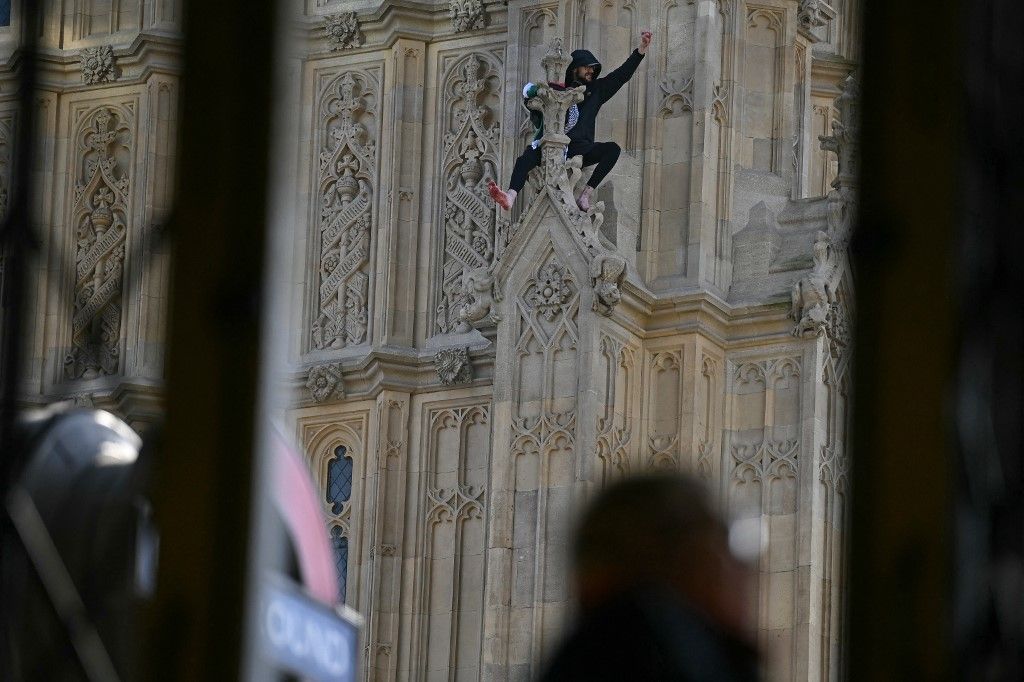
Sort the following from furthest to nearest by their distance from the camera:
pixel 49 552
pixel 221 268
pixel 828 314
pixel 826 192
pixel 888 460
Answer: pixel 826 192, pixel 828 314, pixel 49 552, pixel 221 268, pixel 888 460

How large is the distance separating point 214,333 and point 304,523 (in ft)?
2.70

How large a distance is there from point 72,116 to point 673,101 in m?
5.44

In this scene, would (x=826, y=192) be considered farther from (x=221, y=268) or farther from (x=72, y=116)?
(x=221, y=268)

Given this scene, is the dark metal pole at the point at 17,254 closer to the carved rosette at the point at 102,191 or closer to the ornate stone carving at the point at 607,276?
the ornate stone carving at the point at 607,276

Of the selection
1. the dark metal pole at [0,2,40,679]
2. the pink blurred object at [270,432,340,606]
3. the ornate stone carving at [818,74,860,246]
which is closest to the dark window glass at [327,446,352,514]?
the ornate stone carving at [818,74,860,246]

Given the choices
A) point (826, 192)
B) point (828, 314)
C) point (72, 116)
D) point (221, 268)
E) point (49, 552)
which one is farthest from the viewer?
point (72, 116)

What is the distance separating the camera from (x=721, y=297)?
20.0m

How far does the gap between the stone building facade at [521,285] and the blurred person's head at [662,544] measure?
49.1ft

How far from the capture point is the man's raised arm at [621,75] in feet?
65.2

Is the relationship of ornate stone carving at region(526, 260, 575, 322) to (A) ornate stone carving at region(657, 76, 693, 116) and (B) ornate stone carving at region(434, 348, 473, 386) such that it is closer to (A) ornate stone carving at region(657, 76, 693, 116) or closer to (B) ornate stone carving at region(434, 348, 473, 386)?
(B) ornate stone carving at region(434, 348, 473, 386)

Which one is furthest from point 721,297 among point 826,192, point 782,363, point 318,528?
point 318,528

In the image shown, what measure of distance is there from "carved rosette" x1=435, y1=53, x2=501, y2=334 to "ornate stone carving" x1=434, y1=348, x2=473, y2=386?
1.05 feet

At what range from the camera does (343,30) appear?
2194 centimetres

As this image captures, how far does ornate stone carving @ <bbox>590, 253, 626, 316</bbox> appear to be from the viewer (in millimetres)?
19141
